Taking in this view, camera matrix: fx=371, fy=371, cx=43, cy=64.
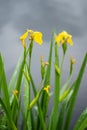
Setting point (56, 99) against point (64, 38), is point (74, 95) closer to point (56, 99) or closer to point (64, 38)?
point (56, 99)

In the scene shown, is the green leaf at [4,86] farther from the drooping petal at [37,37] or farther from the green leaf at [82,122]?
the green leaf at [82,122]

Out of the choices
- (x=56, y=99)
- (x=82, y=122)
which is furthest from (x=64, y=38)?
(x=82, y=122)

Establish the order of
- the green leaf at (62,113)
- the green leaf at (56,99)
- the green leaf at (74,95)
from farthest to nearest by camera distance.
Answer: the green leaf at (62,113), the green leaf at (74,95), the green leaf at (56,99)

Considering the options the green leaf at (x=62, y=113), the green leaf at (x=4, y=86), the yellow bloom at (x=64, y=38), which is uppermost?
the yellow bloom at (x=64, y=38)

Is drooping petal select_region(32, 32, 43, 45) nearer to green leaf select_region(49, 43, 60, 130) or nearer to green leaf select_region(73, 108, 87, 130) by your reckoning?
green leaf select_region(49, 43, 60, 130)

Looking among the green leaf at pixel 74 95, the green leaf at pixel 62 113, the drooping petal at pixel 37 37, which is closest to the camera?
the drooping petal at pixel 37 37

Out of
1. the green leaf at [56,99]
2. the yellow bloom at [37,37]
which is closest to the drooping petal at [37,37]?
the yellow bloom at [37,37]

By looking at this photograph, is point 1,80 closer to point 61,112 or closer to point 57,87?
point 57,87

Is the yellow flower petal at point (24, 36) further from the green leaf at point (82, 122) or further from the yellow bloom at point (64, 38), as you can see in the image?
the green leaf at point (82, 122)

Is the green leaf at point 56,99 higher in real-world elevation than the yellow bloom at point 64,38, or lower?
lower

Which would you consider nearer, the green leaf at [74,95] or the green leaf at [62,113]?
the green leaf at [74,95]

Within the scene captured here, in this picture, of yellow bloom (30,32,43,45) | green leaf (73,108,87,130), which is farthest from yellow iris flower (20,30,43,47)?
green leaf (73,108,87,130)
